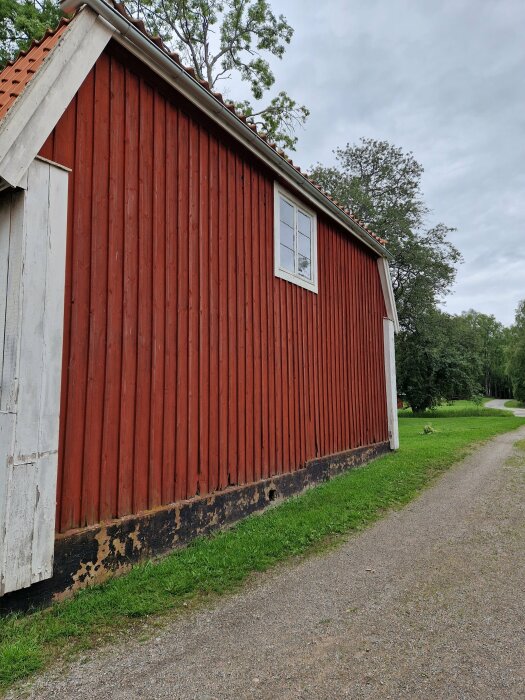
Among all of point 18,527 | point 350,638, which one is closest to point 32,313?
point 18,527

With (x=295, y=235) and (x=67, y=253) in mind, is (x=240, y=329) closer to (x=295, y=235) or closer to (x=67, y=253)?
(x=295, y=235)

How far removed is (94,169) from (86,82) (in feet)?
2.32

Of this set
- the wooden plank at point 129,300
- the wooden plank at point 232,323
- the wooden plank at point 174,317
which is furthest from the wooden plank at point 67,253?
the wooden plank at point 232,323

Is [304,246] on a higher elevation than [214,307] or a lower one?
higher

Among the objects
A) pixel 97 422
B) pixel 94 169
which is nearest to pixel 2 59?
pixel 94 169

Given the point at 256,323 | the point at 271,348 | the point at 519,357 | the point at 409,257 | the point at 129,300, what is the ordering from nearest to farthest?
the point at 129,300 → the point at 256,323 → the point at 271,348 → the point at 409,257 → the point at 519,357

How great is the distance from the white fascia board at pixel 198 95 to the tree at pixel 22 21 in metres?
9.24

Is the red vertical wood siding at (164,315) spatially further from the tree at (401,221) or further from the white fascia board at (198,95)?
the tree at (401,221)

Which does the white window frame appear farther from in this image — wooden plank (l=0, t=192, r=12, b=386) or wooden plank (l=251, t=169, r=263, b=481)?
wooden plank (l=0, t=192, r=12, b=386)

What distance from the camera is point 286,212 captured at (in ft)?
22.1

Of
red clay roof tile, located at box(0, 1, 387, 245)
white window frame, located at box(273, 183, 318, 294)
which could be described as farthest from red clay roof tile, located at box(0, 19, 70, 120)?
white window frame, located at box(273, 183, 318, 294)

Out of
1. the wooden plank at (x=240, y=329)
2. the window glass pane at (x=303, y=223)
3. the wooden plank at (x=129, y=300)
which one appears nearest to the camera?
the wooden plank at (x=129, y=300)

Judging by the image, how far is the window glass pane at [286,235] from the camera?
6.60m

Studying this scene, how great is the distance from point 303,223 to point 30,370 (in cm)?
510
